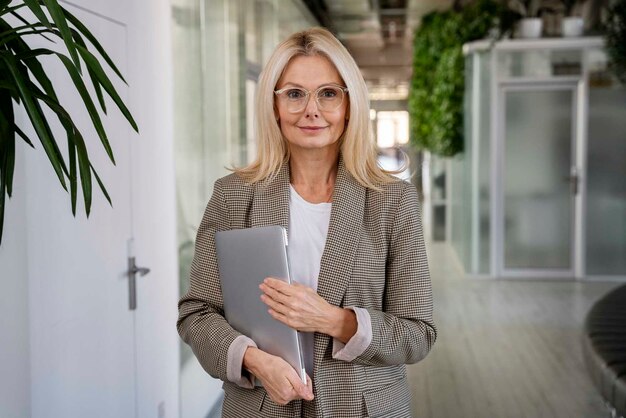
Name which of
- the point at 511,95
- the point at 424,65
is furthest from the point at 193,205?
the point at 424,65

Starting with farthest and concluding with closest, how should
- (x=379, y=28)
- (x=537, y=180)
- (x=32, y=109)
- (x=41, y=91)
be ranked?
(x=379, y=28) < (x=537, y=180) < (x=41, y=91) < (x=32, y=109)

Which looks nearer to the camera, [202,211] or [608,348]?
[608,348]

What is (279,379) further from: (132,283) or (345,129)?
(132,283)

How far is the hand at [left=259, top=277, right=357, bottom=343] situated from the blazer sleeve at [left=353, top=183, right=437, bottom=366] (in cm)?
6

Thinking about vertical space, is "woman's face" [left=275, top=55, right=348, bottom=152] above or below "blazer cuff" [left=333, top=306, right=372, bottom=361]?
above

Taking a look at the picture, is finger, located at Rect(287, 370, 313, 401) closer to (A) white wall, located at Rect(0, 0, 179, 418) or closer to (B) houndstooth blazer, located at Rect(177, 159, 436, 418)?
(B) houndstooth blazer, located at Rect(177, 159, 436, 418)

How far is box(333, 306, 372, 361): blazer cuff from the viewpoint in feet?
4.75

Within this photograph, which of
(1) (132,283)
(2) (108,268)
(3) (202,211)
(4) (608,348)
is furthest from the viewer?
(3) (202,211)

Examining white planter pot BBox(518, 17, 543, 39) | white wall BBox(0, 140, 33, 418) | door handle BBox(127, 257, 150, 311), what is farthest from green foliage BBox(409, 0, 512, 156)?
white wall BBox(0, 140, 33, 418)

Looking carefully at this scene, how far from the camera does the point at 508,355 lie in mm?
5945

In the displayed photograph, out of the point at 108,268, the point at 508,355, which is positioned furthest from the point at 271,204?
the point at 508,355

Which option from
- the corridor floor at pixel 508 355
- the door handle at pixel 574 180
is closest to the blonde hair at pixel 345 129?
the corridor floor at pixel 508 355

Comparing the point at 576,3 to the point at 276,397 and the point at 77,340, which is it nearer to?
the point at 77,340

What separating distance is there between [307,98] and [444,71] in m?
8.95
